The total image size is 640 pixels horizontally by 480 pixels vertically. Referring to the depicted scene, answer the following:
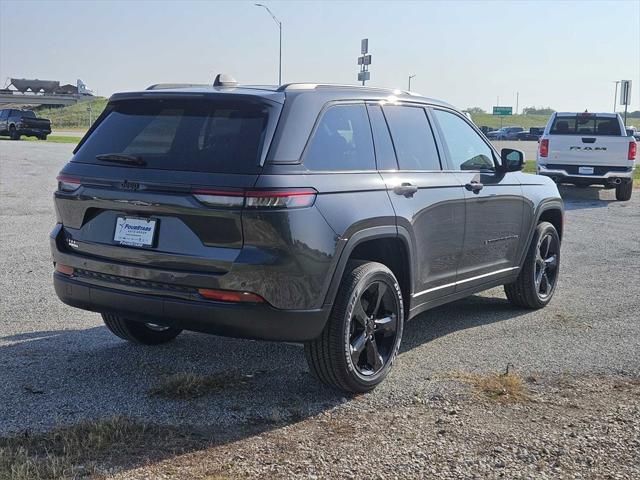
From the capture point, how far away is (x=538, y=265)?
763 cm

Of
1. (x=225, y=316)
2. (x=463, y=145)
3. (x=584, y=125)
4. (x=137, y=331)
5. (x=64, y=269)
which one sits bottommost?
(x=137, y=331)

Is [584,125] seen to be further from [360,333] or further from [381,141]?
[360,333]

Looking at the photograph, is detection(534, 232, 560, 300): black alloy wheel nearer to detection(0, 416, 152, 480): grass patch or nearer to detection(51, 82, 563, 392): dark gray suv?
detection(51, 82, 563, 392): dark gray suv

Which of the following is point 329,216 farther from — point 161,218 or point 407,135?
point 407,135

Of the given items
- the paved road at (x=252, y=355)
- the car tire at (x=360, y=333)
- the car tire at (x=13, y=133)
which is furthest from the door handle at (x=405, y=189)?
the car tire at (x=13, y=133)

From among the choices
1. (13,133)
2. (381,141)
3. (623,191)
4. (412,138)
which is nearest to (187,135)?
(381,141)

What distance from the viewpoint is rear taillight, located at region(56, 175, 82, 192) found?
4988mm

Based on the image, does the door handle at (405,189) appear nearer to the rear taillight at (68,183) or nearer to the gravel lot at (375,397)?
the gravel lot at (375,397)

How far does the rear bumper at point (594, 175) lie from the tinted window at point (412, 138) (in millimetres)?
13542

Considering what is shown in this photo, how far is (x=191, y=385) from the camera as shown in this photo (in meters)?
5.01

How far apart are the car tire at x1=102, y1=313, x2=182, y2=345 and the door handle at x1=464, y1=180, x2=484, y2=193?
7.84 ft

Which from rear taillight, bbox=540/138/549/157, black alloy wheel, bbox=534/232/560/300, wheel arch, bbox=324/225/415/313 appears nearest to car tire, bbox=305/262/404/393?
wheel arch, bbox=324/225/415/313

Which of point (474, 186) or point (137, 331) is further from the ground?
point (474, 186)

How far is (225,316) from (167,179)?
2.68 ft
